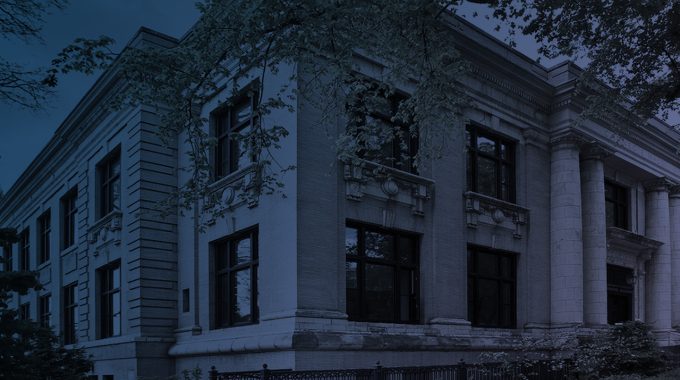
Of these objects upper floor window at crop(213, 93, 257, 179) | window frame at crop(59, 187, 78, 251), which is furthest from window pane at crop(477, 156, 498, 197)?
window frame at crop(59, 187, 78, 251)

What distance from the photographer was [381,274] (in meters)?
18.3

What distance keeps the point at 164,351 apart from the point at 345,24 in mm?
11900

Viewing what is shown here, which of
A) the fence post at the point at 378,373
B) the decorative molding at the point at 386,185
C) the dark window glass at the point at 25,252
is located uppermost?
the decorative molding at the point at 386,185

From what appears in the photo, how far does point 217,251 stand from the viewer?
777 inches

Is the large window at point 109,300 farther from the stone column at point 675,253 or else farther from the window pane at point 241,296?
the stone column at point 675,253

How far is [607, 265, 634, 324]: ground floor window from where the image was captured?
90.7ft

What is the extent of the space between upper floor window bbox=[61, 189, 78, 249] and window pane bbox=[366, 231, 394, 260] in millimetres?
16133

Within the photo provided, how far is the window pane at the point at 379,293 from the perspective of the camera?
58.6 ft

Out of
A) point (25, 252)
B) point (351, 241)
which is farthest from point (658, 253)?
point (25, 252)

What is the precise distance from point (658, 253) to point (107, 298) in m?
23.2

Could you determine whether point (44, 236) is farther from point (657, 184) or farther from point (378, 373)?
point (657, 184)

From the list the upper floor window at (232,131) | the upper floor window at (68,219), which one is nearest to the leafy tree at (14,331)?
the upper floor window at (232,131)

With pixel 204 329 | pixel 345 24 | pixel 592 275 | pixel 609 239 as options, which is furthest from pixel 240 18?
pixel 609 239

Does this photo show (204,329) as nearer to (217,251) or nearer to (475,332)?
(217,251)
